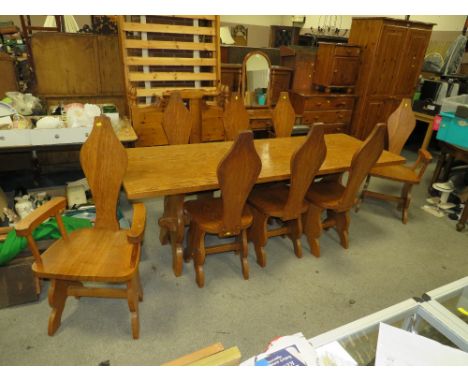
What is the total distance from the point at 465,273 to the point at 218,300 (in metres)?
1.87

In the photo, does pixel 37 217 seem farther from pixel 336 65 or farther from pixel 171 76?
pixel 336 65

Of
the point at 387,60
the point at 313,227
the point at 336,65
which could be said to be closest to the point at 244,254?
the point at 313,227

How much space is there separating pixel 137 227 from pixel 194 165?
0.66m

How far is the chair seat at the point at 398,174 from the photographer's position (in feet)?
9.30

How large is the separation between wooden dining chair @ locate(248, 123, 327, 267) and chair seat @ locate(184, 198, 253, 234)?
→ 216 millimetres

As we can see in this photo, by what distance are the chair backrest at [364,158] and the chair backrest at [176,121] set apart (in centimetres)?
132

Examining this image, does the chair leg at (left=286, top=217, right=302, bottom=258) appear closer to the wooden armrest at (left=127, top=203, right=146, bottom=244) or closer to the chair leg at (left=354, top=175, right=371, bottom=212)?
the chair leg at (left=354, top=175, right=371, bottom=212)

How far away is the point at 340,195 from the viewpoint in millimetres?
2391

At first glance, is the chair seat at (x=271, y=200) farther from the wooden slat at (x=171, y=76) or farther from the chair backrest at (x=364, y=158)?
the wooden slat at (x=171, y=76)

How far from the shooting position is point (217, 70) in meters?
3.29

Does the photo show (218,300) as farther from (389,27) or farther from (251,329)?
(389,27)

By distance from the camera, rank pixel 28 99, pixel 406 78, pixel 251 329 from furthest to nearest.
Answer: pixel 406 78
pixel 28 99
pixel 251 329

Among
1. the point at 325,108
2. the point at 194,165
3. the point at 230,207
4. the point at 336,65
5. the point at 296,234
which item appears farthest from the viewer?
the point at 325,108
